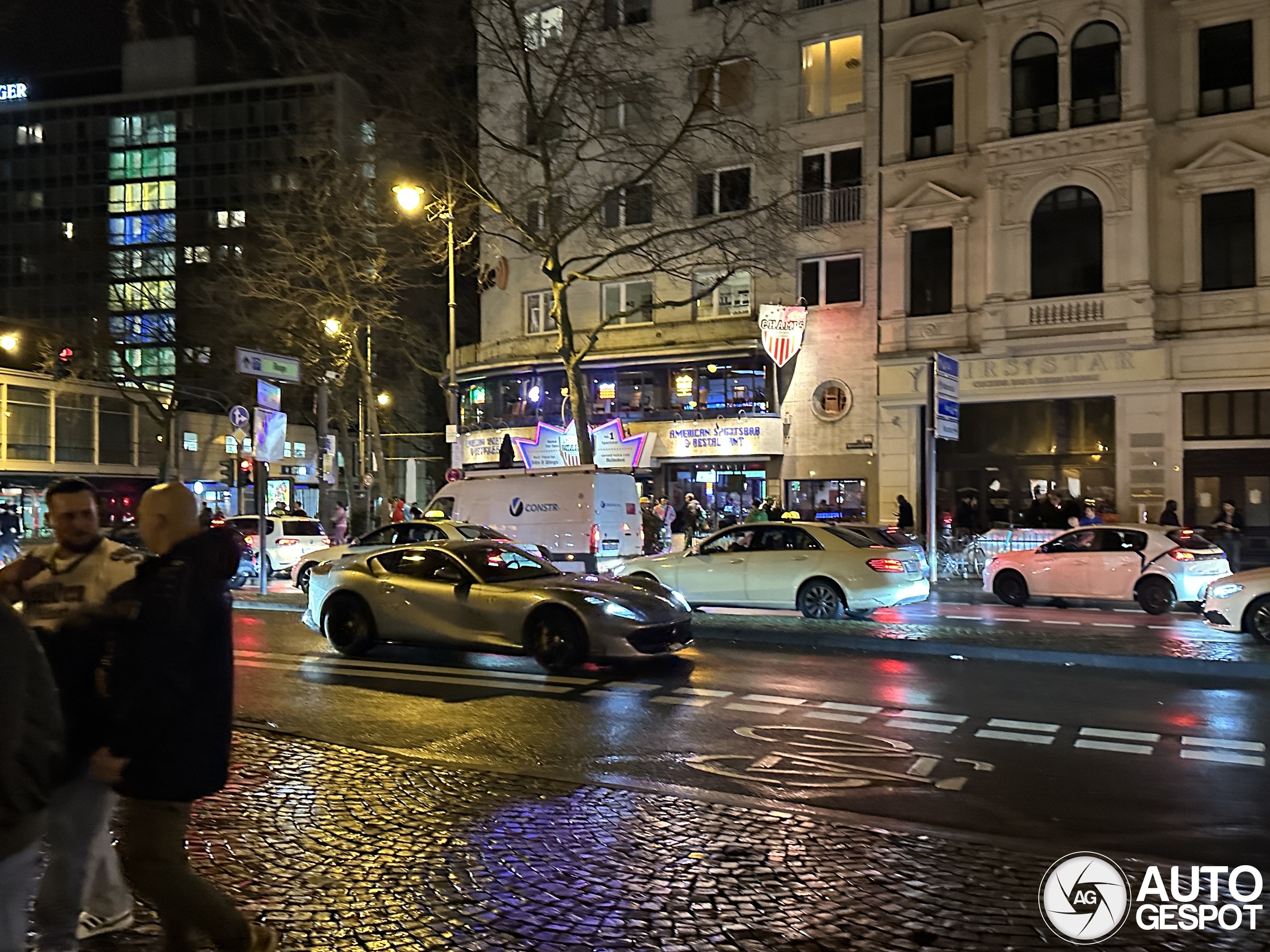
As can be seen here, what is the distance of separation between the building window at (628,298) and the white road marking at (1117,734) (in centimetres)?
2552

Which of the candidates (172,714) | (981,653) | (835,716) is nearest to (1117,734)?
(835,716)

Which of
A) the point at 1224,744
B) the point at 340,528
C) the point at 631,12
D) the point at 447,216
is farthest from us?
the point at 631,12

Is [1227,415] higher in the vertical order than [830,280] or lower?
lower

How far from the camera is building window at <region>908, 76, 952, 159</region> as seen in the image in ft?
90.4

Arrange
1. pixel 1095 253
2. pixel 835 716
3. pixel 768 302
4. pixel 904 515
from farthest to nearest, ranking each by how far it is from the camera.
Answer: pixel 768 302
pixel 904 515
pixel 1095 253
pixel 835 716

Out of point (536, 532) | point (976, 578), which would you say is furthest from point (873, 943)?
point (976, 578)

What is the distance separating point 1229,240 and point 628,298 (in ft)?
55.1

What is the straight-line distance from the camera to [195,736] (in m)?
3.61

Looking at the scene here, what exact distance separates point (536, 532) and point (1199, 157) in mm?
18005

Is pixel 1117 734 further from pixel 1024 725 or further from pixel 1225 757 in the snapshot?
pixel 1225 757

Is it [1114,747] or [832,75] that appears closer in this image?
[1114,747]

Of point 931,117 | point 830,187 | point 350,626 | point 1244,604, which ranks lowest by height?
point 350,626

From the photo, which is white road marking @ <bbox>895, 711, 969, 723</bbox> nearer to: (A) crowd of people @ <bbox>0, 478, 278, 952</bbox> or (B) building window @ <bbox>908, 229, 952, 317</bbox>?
(A) crowd of people @ <bbox>0, 478, 278, 952</bbox>

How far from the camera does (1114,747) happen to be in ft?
25.3
